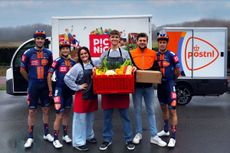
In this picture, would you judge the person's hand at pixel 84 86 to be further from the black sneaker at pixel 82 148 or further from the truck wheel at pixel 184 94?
the truck wheel at pixel 184 94

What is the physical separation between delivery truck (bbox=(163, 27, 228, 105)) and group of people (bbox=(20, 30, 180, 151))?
371 centimetres

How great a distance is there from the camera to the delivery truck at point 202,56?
10.4 metres

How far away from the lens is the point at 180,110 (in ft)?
33.3

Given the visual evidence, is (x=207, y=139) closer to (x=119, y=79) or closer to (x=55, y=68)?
(x=119, y=79)

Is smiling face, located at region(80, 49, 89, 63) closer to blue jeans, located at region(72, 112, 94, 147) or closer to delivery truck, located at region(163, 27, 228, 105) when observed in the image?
blue jeans, located at region(72, 112, 94, 147)

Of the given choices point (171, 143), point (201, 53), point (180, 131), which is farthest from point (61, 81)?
point (201, 53)

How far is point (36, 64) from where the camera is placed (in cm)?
675

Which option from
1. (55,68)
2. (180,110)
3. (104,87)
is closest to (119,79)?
(104,87)

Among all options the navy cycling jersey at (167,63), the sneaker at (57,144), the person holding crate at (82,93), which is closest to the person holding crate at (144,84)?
Result: the navy cycling jersey at (167,63)

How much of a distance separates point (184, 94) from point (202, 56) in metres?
1.15

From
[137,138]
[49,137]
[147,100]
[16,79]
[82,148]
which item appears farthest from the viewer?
[16,79]

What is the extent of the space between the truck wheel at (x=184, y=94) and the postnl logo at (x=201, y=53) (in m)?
0.60

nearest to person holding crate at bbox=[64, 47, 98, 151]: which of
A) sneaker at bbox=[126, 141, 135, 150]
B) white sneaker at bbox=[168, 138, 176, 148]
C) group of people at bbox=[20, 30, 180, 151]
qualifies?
group of people at bbox=[20, 30, 180, 151]

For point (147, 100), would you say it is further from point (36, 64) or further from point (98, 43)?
point (98, 43)
